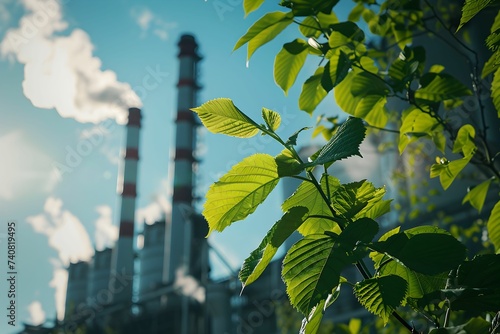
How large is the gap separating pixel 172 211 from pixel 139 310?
4.13 m

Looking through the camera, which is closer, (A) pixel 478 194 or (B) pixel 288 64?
(B) pixel 288 64

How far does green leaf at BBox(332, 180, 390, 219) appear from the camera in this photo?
0.55 meters

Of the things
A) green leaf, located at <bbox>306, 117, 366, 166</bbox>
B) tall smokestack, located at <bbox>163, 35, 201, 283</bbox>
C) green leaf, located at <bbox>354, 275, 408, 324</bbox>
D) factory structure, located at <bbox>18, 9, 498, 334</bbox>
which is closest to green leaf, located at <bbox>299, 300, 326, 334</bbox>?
green leaf, located at <bbox>354, 275, 408, 324</bbox>

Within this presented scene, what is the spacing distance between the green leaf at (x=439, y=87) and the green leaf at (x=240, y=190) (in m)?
0.55

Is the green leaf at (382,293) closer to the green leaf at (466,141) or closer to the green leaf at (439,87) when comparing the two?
the green leaf at (466,141)

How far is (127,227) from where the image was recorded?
24594 millimetres

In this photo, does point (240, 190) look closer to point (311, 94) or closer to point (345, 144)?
point (345, 144)

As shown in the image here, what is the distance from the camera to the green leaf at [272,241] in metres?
0.52

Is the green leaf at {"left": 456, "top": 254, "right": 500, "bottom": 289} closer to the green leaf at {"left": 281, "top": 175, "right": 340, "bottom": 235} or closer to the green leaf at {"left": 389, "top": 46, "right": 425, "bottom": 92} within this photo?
the green leaf at {"left": 281, "top": 175, "right": 340, "bottom": 235}

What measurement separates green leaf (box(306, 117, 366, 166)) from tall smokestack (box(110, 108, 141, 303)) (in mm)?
24170

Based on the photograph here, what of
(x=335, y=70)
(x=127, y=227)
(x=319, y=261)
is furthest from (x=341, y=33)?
(x=127, y=227)

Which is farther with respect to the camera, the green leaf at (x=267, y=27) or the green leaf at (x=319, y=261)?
the green leaf at (x=267, y=27)

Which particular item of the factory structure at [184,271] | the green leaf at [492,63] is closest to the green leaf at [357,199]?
the green leaf at [492,63]

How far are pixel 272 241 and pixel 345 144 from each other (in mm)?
124
